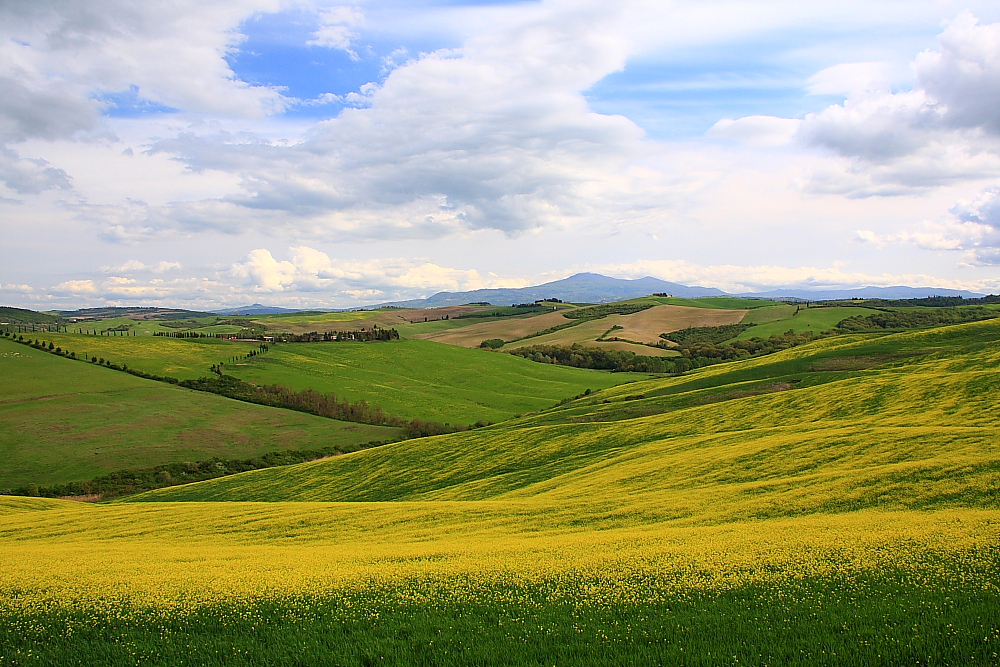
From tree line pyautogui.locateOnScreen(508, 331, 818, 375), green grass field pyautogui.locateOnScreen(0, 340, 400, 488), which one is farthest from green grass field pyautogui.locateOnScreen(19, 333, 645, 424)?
green grass field pyautogui.locateOnScreen(0, 340, 400, 488)

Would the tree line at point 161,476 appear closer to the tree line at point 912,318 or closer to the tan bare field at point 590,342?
the tan bare field at point 590,342

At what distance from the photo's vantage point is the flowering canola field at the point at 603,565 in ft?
37.2

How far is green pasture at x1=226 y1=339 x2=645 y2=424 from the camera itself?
379 feet

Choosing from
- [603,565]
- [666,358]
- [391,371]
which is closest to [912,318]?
[666,358]

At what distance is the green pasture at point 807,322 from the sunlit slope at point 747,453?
273 ft

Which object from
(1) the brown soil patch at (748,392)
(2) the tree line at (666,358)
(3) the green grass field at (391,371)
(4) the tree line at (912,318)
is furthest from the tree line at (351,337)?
(1) the brown soil patch at (748,392)

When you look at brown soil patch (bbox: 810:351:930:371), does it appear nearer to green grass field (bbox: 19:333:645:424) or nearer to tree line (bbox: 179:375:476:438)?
green grass field (bbox: 19:333:645:424)

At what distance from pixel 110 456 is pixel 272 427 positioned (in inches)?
923

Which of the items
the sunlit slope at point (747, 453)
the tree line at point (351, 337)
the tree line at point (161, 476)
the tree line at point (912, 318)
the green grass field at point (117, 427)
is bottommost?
the tree line at point (161, 476)

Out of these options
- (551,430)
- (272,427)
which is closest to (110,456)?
(272,427)

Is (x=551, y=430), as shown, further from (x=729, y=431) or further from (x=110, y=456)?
(x=110, y=456)

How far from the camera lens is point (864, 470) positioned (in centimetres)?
2577

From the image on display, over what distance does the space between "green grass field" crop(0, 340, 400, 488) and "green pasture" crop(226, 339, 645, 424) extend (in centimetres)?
1746

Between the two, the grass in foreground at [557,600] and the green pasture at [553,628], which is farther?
the grass in foreground at [557,600]
